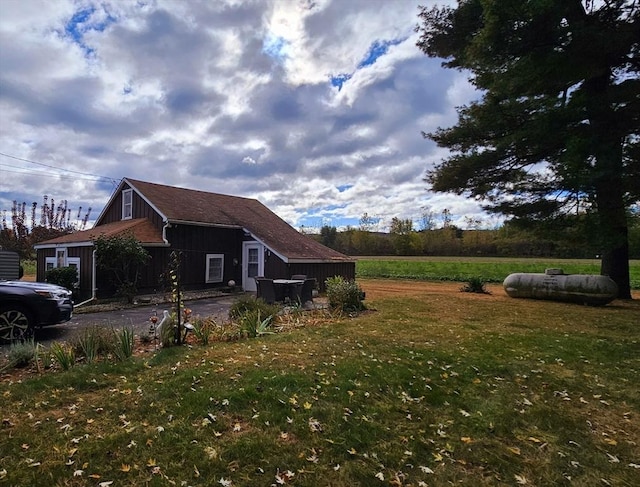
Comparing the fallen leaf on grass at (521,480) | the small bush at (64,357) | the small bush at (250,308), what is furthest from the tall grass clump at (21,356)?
the fallen leaf on grass at (521,480)

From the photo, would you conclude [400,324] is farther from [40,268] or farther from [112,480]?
[40,268]

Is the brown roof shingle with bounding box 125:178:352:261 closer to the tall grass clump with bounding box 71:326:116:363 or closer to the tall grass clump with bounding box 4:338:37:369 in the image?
the tall grass clump with bounding box 71:326:116:363

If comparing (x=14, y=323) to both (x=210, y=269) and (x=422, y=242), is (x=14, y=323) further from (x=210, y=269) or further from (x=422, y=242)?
(x=422, y=242)

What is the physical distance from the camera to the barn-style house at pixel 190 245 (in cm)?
1497

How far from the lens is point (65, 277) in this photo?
13891 mm

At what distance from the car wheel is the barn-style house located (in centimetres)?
739

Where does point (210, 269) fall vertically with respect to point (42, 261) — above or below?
below

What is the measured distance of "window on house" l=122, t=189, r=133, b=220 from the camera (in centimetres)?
1773

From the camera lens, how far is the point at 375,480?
2.80 meters

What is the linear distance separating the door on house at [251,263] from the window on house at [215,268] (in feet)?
3.53

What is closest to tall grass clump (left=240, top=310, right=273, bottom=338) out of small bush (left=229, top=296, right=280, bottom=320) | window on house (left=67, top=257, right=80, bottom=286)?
small bush (left=229, top=296, right=280, bottom=320)

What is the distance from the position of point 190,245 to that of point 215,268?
1598mm

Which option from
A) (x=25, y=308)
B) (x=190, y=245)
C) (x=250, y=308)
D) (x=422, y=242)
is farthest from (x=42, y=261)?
(x=422, y=242)

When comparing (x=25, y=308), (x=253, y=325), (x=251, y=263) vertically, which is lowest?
(x=253, y=325)
